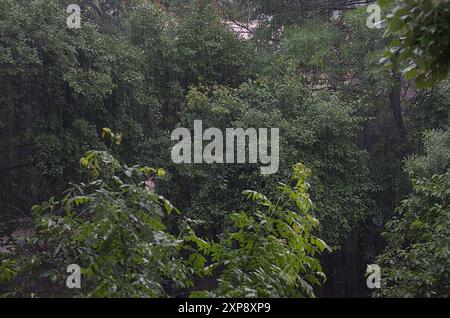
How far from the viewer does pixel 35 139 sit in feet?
32.7

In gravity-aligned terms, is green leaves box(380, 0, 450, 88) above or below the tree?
above

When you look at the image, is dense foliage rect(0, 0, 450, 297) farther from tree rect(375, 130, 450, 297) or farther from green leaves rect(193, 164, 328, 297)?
green leaves rect(193, 164, 328, 297)

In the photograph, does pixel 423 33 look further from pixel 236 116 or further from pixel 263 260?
pixel 236 116

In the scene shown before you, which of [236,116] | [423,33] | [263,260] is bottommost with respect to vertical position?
[263,260]

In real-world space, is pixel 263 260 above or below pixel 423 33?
below

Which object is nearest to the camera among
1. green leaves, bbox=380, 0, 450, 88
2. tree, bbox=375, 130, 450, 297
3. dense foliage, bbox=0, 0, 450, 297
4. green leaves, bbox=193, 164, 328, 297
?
green leaves, bbox=193, 164, 328, 297

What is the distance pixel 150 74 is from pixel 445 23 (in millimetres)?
9236

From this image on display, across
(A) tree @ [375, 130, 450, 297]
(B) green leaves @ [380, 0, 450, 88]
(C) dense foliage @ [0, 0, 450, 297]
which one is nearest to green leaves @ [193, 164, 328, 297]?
(B) green leaves @ [380, 0, 450, 88]

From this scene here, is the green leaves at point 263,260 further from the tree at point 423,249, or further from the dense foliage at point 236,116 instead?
the dense foliage at point 236,116

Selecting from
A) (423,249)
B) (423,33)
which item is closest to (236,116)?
(423,249)

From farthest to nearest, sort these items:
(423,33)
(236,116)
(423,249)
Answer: (236,116)
(423,249)
(423,33)

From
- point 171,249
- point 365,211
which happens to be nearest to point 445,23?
point 171,249

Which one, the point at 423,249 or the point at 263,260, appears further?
the point at 423,249

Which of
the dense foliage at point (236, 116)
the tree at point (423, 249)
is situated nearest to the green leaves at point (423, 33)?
the tree at point (423, 249)
